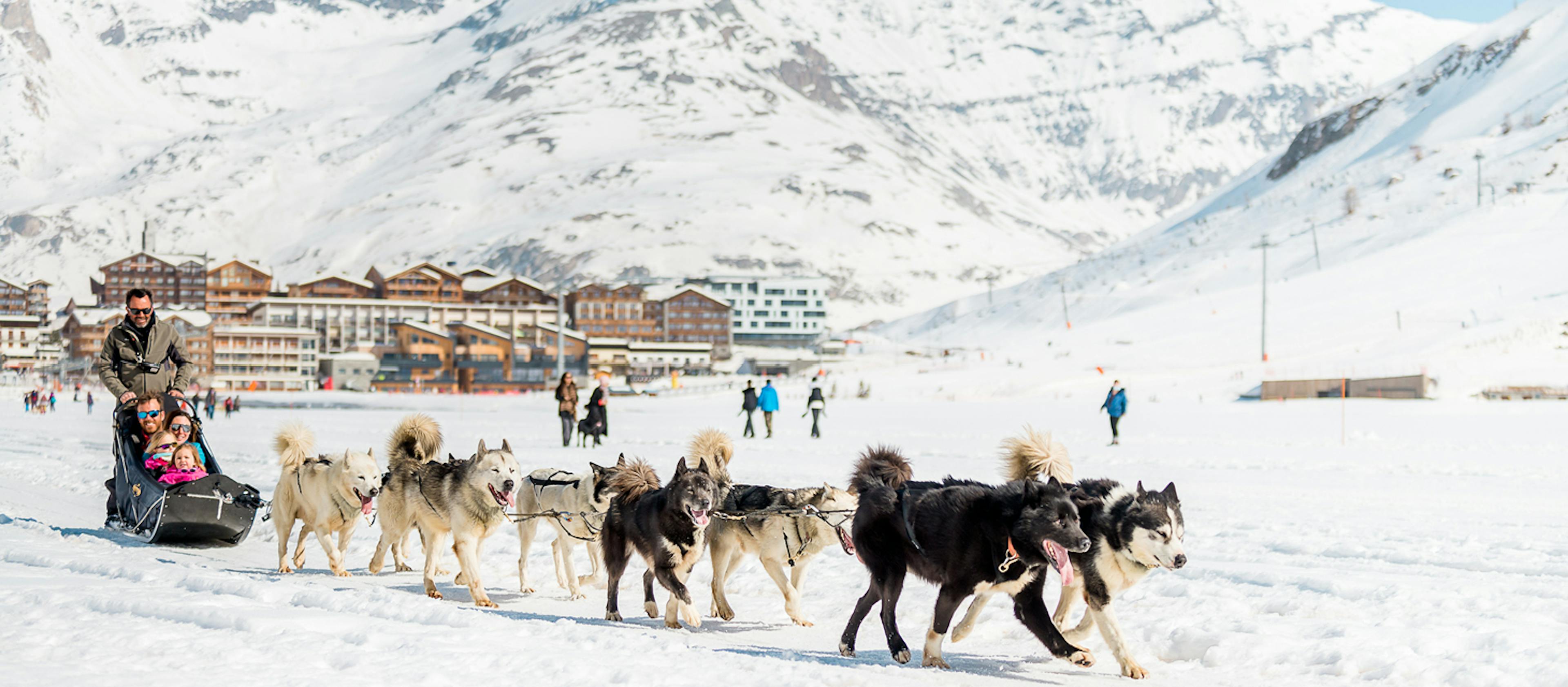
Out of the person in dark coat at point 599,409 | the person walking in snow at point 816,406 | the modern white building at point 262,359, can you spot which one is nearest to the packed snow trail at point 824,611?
the person in dark coat at point 599,409

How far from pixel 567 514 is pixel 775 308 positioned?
153 meters

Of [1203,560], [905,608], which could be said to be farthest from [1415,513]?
[905,608]

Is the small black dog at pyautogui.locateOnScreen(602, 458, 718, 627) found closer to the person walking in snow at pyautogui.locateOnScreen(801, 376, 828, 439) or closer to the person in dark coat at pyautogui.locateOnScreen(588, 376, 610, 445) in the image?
the person in dark coat at pyautogui.locateOnScreen(588, 376, 610, 445)

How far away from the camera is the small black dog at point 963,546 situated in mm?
6590

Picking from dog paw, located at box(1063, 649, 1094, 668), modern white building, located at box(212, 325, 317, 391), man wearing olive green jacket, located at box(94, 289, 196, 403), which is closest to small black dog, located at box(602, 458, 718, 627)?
dog paw, located at box(1063, 649, 1094, 668)

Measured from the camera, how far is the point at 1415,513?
13930 millimetres

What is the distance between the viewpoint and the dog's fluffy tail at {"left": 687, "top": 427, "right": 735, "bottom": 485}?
8.59 metres

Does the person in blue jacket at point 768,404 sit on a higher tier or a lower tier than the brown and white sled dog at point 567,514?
higher

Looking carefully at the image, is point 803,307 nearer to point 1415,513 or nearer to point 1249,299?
point 1249,299

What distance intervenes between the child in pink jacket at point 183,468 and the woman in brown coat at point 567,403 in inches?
559

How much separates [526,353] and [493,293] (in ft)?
118

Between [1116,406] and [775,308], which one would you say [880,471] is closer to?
[1116,406]

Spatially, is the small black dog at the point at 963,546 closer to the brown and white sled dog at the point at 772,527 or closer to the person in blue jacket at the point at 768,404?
the brown and white sled dog at the point at 772,527

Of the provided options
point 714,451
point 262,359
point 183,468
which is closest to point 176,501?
point 183,468
